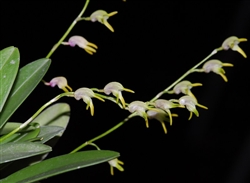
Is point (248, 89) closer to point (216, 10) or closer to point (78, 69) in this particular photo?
point (216, 10)

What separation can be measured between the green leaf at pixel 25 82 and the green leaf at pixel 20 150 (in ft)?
0.32

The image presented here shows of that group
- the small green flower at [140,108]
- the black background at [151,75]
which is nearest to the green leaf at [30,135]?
the small green flower at [140,108]

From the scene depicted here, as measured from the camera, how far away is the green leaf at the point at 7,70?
0.57 metres

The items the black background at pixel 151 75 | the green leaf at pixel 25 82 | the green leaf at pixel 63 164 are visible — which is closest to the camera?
the green leaf at pixel 63 164

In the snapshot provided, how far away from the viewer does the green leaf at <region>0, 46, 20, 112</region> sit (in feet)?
1.87

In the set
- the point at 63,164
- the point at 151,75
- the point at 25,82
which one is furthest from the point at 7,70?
the point at 151,75

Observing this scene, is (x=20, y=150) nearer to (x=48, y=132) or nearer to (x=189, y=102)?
(x=48, y=132)

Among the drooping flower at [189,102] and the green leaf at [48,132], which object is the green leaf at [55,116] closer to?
the green leaf at [48,132]

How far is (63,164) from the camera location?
49cm

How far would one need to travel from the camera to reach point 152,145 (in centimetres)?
236

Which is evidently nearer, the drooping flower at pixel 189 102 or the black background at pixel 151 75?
the drooping flower at pixel 189 102

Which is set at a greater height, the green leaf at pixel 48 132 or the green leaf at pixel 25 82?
the green leaf at pixel 25 82

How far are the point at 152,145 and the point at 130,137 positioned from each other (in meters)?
0.12

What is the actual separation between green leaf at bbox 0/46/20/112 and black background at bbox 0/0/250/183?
56.5 inches
